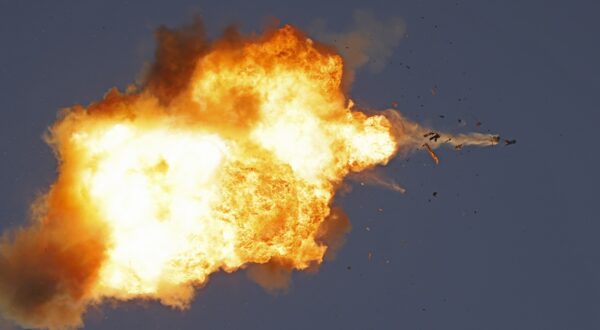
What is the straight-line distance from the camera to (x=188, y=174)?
1377 inches

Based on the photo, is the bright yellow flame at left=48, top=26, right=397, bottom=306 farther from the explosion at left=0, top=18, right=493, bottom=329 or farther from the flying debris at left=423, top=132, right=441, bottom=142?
the flying debris at left=423, top=132, right=441, bottom=142

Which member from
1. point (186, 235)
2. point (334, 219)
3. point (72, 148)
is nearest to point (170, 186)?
point (186, 235)

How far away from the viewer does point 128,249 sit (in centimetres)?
3528

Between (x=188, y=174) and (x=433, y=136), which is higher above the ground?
(x=433, y=136)

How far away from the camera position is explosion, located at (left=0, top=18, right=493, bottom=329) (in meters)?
35.0

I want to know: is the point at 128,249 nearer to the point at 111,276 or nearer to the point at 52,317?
the point at 111,276

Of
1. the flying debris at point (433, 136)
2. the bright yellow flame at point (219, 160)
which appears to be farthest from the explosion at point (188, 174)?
the flying debris at point (433, 136)

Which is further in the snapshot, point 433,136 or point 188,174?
point 433,136

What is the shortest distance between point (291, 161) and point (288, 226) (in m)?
2.90

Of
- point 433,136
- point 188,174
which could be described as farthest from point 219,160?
point 433,136

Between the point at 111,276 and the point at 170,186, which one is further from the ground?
the point at 170,186

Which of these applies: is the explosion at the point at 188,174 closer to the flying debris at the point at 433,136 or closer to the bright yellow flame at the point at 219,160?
the bright yellow flame at the point at 219,160

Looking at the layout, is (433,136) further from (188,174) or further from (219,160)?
(188,174)

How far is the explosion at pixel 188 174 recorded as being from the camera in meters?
35.0
